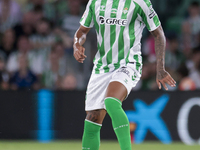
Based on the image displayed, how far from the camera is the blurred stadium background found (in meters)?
8.27

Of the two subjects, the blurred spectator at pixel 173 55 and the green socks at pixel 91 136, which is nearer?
the green socks at pixel 91 136

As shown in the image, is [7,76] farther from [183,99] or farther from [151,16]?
[151,16]

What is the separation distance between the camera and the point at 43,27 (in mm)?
9133

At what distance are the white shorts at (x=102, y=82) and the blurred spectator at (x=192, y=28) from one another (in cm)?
542

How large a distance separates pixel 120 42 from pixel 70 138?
158 inches

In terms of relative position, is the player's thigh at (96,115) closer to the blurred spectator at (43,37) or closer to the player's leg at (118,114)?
the player's leg at (118,114)

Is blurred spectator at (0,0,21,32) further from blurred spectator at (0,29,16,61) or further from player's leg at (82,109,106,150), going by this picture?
player's leg at (82,109,106,150)

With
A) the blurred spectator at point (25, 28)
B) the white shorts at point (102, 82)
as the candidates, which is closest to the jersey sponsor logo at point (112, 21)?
the white shorts at point (102, 82)

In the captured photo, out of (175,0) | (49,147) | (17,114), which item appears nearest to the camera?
(49,147)

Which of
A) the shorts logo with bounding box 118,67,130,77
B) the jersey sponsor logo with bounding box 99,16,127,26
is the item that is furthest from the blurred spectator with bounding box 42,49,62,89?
the shorts logo with bounding box 118,67,130,77

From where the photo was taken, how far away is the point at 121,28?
4715 millimetres

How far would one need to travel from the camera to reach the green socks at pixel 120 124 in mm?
4257

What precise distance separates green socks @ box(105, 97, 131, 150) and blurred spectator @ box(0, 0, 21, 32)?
222 inches

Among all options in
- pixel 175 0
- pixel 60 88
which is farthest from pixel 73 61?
pixel 175 0
